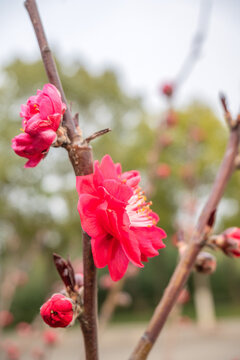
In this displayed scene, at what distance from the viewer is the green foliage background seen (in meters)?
12.1

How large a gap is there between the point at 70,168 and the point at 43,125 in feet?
39.8

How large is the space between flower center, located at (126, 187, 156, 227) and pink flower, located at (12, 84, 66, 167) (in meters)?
0.20

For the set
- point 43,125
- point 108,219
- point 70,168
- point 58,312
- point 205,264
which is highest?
point 43,125

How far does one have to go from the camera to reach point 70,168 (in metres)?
12.5

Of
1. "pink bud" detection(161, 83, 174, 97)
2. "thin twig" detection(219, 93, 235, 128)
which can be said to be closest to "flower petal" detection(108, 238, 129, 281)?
"thin twig" detection(219, 93, 235, 128)

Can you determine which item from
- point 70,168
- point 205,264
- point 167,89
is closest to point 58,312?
point 205,264

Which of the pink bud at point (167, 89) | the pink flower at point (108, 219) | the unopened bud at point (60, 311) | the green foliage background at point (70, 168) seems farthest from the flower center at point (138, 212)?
the green foliage background at point (70, 168)

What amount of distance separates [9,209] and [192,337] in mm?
7483

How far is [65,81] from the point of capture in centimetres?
1291

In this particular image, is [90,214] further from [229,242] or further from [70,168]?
[70,168]

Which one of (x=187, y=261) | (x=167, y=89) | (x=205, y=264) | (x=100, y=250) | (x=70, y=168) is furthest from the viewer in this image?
(x=70, y=168)

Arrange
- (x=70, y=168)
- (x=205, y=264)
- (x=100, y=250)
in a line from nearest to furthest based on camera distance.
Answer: (x=100, y=250) < (x=205, y=264) < (x=70, y=168)

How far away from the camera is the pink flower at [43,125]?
1.77 feet

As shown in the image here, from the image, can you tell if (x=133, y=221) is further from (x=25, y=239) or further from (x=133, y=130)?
(x=133, y=130)
